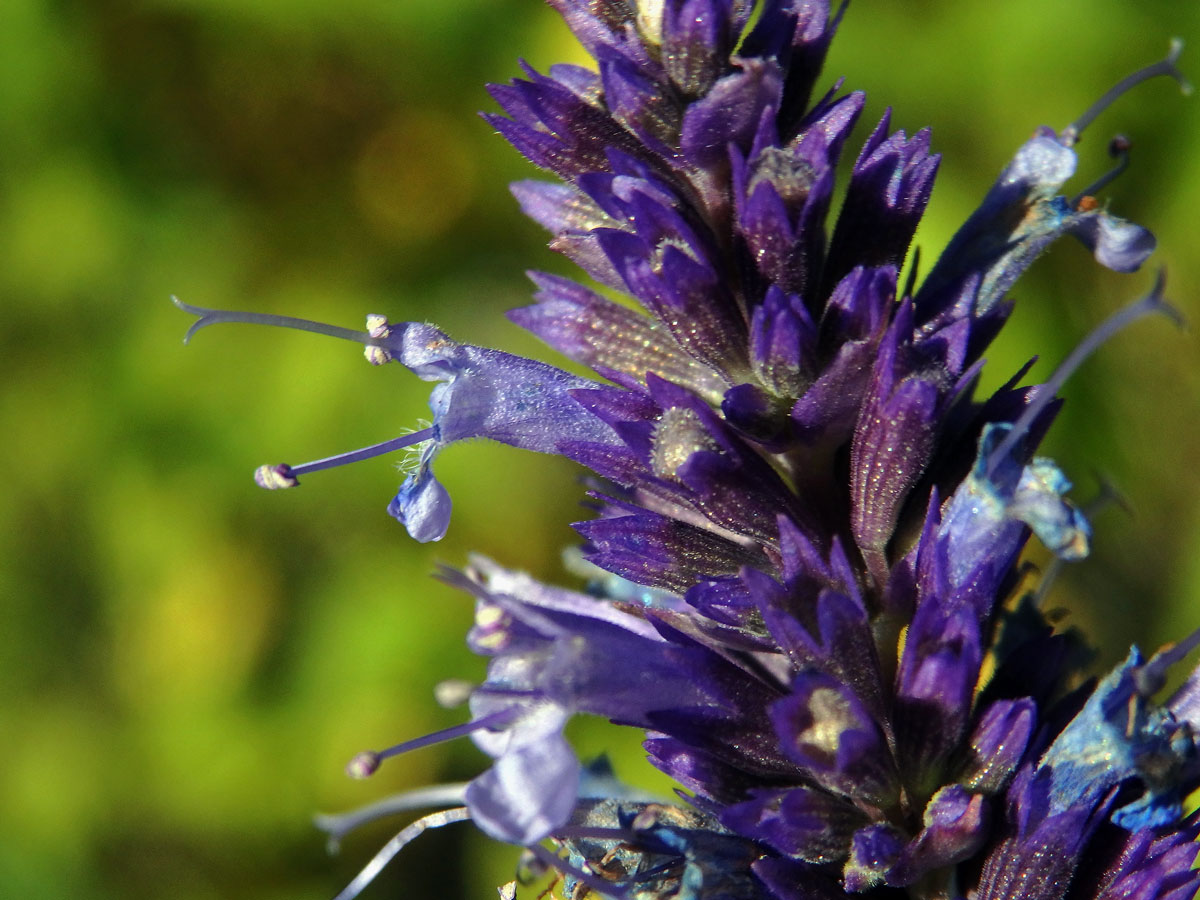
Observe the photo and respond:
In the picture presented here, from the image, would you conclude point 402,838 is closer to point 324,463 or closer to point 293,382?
point 324,463

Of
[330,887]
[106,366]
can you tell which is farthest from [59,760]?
[106,366]

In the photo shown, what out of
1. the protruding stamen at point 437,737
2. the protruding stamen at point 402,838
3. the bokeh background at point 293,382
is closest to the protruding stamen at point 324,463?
the protruding stamen at point 437,737

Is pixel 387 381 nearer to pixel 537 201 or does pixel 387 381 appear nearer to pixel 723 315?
pixel 537 201

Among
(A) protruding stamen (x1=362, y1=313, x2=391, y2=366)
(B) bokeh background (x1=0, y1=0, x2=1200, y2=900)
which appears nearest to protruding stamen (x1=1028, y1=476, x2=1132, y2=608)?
(A) protruding stamen (x1=362, y1=313, x2=391, y2=366)

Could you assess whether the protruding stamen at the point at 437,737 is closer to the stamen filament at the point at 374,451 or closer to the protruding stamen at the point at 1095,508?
the stamen filament at the point at 374,451

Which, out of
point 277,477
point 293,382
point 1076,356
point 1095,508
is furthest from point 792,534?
point 293,382

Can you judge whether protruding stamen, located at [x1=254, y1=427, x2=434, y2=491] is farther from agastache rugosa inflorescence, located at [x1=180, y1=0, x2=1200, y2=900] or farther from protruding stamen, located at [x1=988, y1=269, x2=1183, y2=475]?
protruding stamen, located at [x1=988, y1=269, x2=1183, y2=475]
